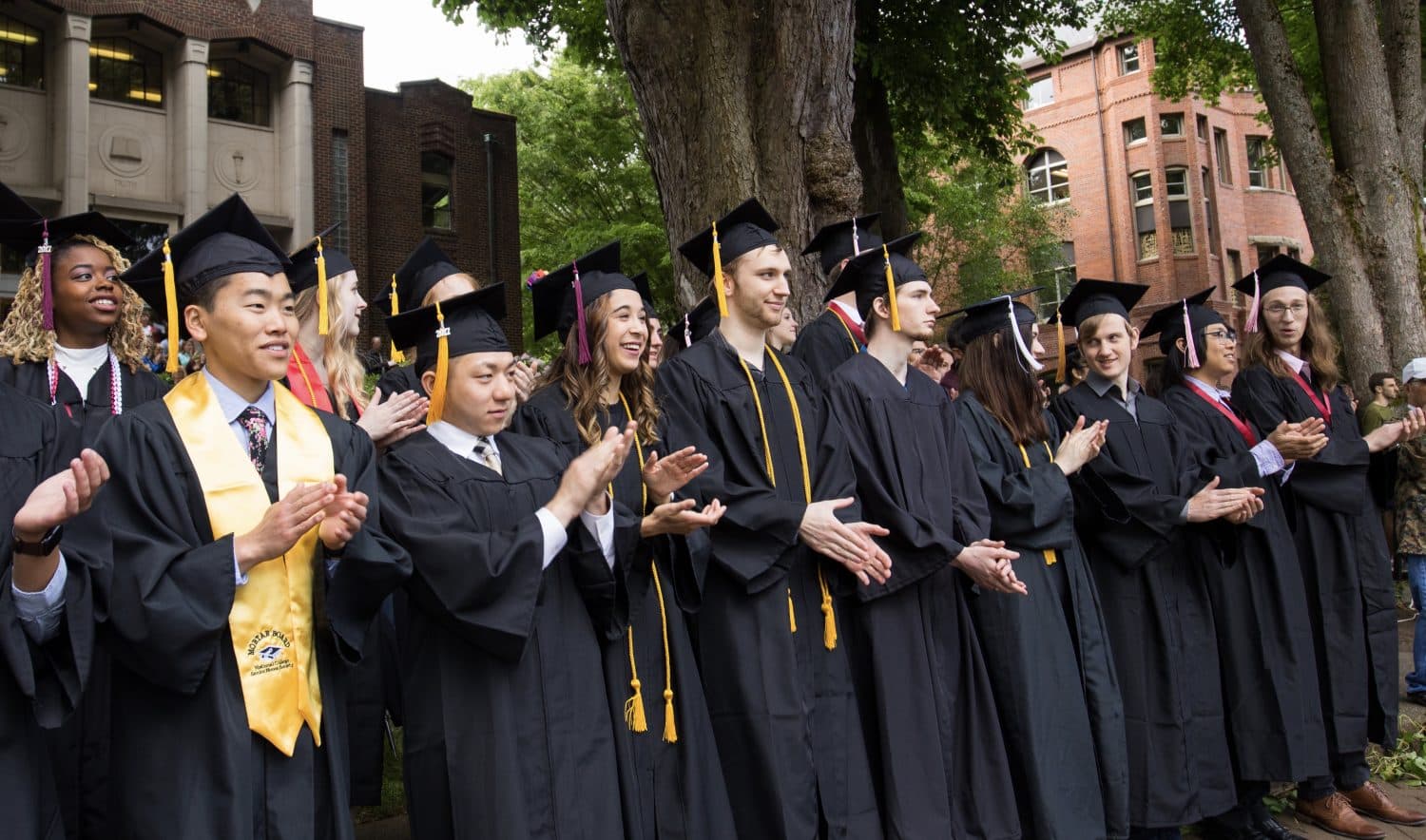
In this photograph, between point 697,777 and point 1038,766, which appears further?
point 1038,766

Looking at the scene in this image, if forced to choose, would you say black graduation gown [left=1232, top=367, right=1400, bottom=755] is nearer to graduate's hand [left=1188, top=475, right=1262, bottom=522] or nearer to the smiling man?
graduate's hand [left=1188, top=475, right=1262, bottom=522]

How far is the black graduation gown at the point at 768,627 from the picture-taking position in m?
3.91

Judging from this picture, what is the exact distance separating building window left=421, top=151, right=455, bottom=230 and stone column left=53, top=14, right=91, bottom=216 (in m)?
7.58

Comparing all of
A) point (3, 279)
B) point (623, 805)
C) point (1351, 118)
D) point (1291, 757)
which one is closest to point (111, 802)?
point (623, 805)

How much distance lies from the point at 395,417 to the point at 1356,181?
861cm

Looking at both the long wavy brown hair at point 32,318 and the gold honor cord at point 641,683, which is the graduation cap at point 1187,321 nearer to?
the gold honor cord at point 641,683

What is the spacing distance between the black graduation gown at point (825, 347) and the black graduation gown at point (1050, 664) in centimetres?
85

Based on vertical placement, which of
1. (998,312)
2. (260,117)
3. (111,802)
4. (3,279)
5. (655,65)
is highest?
(260,117)

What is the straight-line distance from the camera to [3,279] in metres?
18.8

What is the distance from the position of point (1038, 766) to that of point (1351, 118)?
24.8ft

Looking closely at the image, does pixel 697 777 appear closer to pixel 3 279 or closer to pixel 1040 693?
pixel 1040 693

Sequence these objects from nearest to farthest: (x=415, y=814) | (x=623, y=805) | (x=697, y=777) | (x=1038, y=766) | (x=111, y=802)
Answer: (x=111, y=802)
(x=415, y=814)
(x=623, y=805)
(x=697, y=777)
(x=1038, y=766)

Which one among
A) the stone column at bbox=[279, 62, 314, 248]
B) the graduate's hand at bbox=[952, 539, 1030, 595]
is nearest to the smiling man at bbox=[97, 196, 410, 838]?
the graduate's hand at bbox=[952, 539, 1030, 595]

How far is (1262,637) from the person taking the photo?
523 cm
